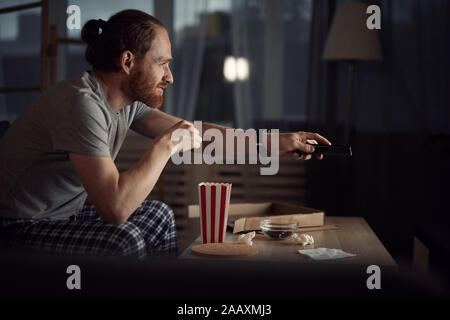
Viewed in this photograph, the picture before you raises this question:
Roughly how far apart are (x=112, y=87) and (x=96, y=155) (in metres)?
0.33

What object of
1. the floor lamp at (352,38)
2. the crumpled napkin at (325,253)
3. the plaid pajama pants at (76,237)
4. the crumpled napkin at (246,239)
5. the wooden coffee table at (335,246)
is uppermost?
the floor lamp at (352,38)

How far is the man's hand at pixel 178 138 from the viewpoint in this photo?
1.15m

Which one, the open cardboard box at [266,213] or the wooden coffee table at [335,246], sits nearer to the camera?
the wooden coffee table at [335,246]

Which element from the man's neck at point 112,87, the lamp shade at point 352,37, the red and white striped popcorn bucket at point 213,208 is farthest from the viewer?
the lamp shade at point 352,37

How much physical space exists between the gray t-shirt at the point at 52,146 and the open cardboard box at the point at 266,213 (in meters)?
0.40

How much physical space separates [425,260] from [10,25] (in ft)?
9.86

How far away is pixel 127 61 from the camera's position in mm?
1319

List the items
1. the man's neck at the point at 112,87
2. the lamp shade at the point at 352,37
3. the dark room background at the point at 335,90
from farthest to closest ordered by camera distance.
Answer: the dark room background at the point at 335,90 → the lamp shade at the point at 352,37 → the man's neck at the point at 112,87

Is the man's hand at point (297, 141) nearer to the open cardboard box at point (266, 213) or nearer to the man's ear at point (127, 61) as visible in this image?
the open cardboard box at point (266, 213)

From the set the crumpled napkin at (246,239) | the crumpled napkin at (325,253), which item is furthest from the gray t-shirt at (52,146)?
the crumpled napkin at (325,253)

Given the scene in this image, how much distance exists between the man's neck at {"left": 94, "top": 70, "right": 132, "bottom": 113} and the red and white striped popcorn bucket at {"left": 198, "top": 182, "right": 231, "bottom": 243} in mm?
340

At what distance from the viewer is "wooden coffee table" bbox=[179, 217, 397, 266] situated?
3.67 ft
